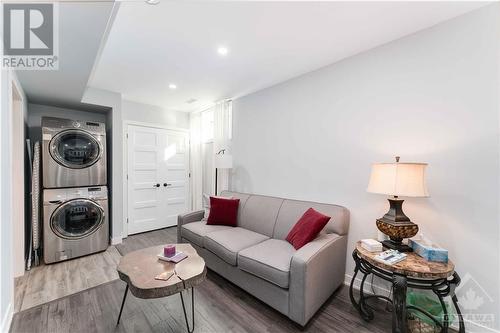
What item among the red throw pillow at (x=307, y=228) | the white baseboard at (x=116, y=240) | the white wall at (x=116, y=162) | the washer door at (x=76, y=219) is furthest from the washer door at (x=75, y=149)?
the red throw pillow at (x=307, y=228)

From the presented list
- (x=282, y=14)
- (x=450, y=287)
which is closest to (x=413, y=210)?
(x=450, y=287)

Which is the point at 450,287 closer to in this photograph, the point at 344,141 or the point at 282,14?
the point at 344,141

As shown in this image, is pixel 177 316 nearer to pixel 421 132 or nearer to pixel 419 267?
pixel 419 267

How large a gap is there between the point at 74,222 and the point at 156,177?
4.82 ft

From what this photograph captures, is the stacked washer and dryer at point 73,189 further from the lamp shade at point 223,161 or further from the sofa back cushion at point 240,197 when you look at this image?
the sofa back cushion at point 240,197

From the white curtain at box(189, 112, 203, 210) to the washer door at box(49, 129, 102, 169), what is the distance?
1.81 metres

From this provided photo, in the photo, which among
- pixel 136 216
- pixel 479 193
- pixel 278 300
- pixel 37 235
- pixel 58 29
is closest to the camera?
pixel 58 29

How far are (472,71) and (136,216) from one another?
15.7ft

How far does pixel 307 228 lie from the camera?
212 centimetres

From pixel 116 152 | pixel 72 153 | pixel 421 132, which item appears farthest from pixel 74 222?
pixel 421 132

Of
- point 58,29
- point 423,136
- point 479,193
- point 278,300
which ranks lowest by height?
point 278,300

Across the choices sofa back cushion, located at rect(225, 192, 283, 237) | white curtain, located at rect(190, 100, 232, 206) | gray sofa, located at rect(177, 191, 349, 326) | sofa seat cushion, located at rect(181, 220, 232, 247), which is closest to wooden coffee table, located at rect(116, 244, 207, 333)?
gray sofa, located at rect(177, 191, 349, 326)

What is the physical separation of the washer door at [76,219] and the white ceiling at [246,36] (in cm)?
175

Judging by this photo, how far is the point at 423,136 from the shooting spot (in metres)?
1.89
